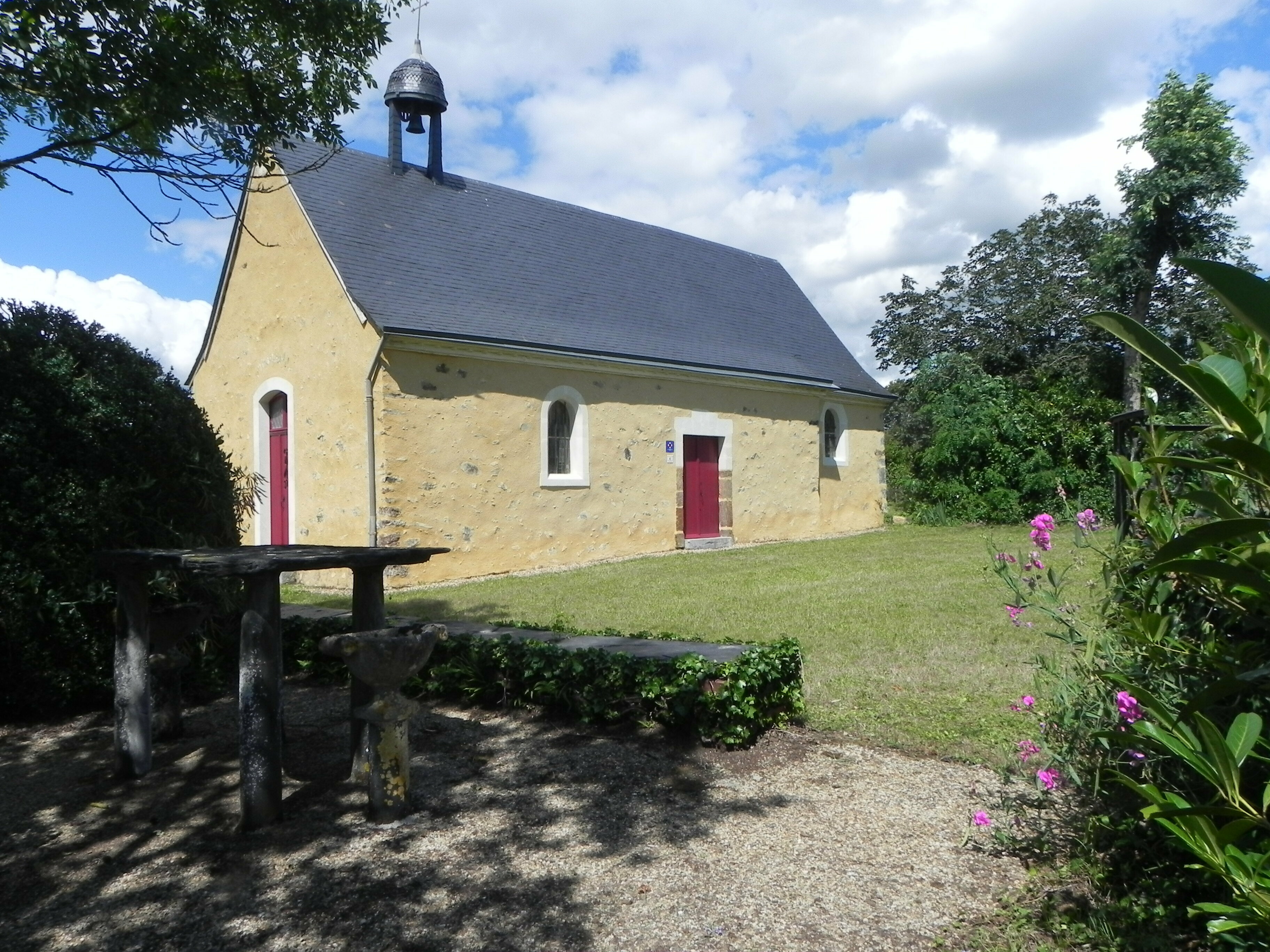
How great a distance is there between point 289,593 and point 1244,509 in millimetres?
11249

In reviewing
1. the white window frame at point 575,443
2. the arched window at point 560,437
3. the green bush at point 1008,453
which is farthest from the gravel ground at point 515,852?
the green bush at point 1008,453

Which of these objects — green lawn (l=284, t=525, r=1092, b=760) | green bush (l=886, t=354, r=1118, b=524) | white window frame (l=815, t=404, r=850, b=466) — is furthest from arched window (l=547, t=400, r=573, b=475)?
green bush (l=886, t=354, r=1118, b=524)

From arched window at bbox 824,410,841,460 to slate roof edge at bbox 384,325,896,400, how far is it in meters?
0.71

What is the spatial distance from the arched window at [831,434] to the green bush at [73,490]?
628 inches

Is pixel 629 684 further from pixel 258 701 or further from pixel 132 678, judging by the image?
pixel 132 678

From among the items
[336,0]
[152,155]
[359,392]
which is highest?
[336,0]

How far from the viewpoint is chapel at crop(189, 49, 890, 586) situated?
12781 millimetres

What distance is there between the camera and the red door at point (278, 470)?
14203mm

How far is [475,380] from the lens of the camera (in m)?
13.3

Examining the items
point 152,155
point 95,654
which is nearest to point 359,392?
point 152,155

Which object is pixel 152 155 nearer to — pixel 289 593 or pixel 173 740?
pixel 173 740

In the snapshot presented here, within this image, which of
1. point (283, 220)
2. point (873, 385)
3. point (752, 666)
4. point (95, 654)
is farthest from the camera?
point (873, 385)

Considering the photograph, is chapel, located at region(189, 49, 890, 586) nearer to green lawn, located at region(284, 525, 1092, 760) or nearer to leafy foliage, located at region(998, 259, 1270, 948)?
green lawn, located at region(284, 525, 1092, 760)

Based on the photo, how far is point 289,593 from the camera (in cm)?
1201
